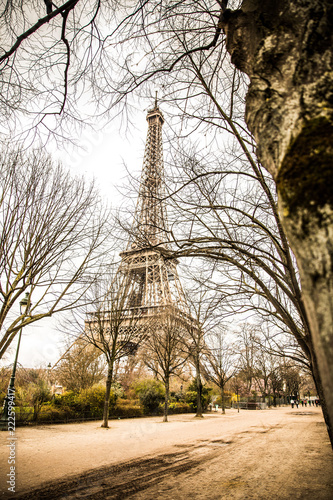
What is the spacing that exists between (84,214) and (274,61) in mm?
5796

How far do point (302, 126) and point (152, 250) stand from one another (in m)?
3.56

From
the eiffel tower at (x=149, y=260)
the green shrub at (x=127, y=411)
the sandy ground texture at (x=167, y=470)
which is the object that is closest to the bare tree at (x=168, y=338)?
the eiffel tower at (x=149, y=260)

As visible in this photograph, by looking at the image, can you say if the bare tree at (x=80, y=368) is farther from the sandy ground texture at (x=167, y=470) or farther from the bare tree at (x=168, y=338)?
the sandy ground texture at (x=167, y=470)

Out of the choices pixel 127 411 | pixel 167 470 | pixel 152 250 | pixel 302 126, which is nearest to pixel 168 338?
pixel 127 411

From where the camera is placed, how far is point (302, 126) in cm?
85

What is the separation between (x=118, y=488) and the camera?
3668mm

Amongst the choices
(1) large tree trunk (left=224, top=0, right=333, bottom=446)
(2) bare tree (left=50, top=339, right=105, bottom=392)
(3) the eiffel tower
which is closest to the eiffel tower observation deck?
(3) the eiffel tower

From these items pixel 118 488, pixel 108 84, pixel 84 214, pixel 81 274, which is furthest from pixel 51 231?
pixel 118 488

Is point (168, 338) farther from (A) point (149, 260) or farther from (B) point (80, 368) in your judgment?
(A) point (149, 260)

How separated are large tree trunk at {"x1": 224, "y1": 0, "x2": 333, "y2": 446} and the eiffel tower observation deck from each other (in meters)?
2.76

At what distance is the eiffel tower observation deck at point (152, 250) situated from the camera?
4.38 m

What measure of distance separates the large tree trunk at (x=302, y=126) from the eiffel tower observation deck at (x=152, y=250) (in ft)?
9.05

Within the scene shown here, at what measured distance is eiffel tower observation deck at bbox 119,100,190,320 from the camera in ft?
14.4

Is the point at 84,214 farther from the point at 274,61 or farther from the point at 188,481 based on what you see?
the point at 274,61
